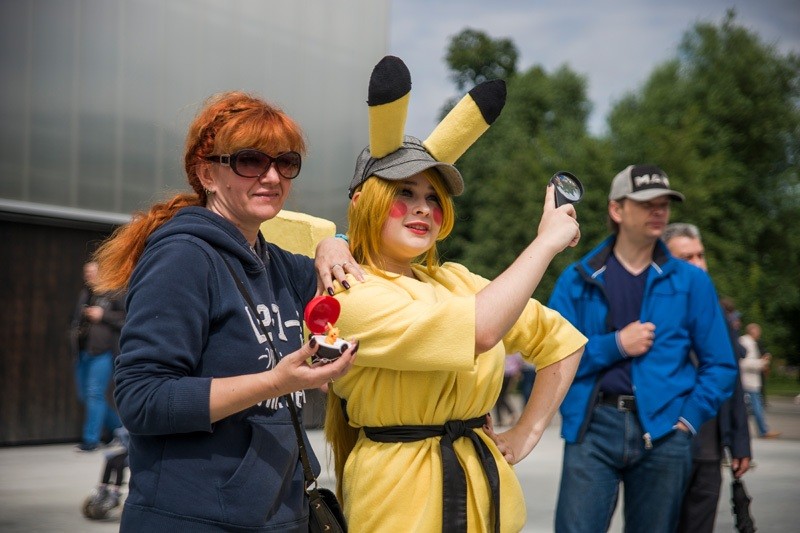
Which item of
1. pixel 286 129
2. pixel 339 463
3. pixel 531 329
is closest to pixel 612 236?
pixel 531 329

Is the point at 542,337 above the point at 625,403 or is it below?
above

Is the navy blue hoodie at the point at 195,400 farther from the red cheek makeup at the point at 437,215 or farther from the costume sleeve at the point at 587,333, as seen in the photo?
the costume sleeve at the point at 587,333

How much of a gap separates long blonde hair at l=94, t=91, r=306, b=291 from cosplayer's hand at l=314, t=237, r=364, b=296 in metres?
0.35

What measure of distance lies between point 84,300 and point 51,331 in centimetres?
180

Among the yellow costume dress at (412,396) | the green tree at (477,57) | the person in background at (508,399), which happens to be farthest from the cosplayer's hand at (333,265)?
the green tree at (477,57)

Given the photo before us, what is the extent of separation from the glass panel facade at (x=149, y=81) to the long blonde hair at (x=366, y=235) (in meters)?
7.94

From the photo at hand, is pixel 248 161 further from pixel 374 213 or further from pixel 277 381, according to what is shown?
pixel 277 381

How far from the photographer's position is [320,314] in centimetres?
202

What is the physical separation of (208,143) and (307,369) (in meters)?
0.71

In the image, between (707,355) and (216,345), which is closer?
(216,345)

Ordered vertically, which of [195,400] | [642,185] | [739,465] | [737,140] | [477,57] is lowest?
[739,465]

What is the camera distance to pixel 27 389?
37.8ft

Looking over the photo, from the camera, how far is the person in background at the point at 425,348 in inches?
98.4

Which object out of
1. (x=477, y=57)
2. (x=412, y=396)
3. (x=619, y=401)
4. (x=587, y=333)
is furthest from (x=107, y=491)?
(x=477, y=57)
